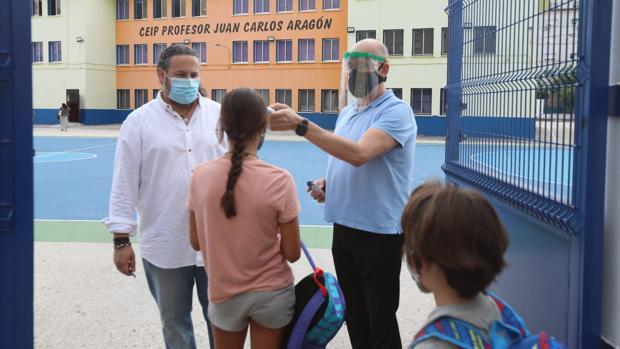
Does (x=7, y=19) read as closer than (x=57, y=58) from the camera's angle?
Yes

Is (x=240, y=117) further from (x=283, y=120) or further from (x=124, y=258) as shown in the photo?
(x=124, y=258)

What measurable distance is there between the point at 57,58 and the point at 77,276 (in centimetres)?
4418

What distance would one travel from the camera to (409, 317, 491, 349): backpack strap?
4.97ft

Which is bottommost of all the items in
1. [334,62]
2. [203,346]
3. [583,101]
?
[203,346]

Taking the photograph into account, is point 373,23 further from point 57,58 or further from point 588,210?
point 588,210

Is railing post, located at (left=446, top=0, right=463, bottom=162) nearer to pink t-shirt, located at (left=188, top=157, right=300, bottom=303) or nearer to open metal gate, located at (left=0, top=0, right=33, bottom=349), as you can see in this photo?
pink t-shirt, located at (left=188, top=157, right=300, bottom=303)

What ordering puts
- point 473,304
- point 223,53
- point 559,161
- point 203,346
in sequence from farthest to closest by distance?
point 223,53 → point 203,346 → point 559,161 → point 473,304

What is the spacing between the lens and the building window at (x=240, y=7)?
42219mm

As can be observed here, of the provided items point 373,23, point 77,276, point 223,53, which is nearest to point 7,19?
point 77,276

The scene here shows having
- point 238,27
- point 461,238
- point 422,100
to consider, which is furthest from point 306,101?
point 461,238

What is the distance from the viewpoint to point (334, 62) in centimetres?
3978

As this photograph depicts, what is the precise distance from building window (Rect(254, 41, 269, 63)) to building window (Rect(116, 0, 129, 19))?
1141 cm

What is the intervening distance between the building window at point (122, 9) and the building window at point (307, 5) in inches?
565

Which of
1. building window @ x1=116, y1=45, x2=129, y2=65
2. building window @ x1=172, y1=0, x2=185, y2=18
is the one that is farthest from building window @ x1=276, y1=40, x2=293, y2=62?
building window @ x1=116, y1=45, x2=129, y2=65
